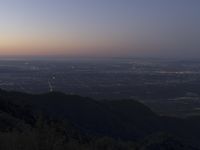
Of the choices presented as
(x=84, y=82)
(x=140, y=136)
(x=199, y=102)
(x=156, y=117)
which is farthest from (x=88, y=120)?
(x=84, y=82)

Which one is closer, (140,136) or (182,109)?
(140,136)

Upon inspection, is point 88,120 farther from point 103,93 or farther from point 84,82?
point 84,82

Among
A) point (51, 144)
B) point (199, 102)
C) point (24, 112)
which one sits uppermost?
point (51, 144)

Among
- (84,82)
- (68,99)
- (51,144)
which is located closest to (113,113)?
(68,99)

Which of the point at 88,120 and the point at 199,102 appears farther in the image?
the point at 199,102

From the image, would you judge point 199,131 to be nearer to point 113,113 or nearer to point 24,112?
point 113,113

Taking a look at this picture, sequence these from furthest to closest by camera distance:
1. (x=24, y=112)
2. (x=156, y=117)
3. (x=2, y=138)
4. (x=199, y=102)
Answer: (x=199, y=102), (x=156, y=117), (x=24, y=112), (x=2, y=138)

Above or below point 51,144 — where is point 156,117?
below

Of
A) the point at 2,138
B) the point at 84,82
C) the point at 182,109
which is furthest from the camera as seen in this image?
the point at 84,82

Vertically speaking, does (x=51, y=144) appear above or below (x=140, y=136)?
above
